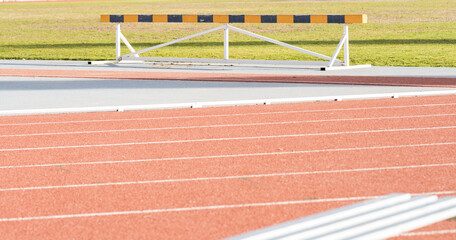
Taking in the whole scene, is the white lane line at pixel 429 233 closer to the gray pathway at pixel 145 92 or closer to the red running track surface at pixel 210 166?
the red running track surface at pixel 210 166

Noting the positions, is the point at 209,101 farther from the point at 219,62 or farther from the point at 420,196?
the point at 219,62

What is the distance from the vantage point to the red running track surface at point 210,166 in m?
5.61

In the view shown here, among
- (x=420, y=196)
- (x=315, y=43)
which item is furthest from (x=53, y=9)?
(x=420, y=196)

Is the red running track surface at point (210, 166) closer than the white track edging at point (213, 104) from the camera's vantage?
Yes

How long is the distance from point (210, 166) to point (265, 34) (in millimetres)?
23162

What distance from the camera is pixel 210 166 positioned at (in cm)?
742

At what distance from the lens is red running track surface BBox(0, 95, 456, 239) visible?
5609mm

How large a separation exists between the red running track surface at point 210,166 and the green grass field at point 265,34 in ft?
30.7

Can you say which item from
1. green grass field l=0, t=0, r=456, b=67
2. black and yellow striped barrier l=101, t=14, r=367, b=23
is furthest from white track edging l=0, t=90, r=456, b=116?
green grass field l=0, t=0, r=456, b=67

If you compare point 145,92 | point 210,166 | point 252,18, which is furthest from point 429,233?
point 252,18

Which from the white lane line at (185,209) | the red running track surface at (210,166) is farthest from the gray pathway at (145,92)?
the white lane line at (185,209)

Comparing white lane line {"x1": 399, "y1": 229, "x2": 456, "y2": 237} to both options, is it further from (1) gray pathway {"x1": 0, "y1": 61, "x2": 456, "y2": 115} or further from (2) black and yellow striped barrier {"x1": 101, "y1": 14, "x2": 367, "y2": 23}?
(2) black and yellow striped barrier {"x1": 101, "y1": 14, "x2": 367, "y2": 23}

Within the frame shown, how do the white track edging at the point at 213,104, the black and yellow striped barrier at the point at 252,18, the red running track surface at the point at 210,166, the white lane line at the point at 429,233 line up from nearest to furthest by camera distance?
the white lane line at the point at 429,233
the red running track surface at the point at 210,166
the white track edging at the point at 213,104
the black and yellow striped barrier at the point at 252,18

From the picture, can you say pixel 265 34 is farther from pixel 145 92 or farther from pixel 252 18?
pixel 145 92
